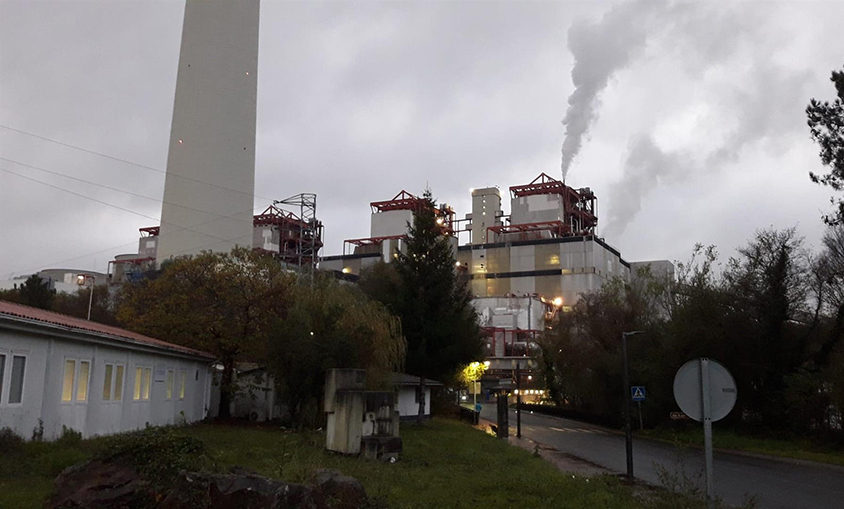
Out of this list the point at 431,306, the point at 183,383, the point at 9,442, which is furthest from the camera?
the point at 431,306

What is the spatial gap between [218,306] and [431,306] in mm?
11719

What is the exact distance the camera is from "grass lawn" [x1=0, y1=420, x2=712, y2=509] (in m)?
11.6

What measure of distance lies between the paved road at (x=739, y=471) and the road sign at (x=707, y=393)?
2.38 meters

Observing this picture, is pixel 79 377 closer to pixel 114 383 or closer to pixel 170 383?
pixel 114 383

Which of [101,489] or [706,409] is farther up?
[706,409]

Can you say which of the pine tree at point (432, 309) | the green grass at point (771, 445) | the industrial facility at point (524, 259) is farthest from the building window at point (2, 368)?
the industrial facility at point (524, 259)

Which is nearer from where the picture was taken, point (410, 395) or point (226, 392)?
point (226, 392)

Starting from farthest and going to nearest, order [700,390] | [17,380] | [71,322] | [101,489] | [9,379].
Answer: [71,322], [17,380], [9,379], [101,489], [700,390]

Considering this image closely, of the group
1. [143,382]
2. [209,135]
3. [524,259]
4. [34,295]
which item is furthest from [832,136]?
[524,259]

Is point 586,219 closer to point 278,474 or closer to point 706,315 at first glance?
point 706,315

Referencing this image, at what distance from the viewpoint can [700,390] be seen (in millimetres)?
8375

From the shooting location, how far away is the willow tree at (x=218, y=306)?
31797 millimetres

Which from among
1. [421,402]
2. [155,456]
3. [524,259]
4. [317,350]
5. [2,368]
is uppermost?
[524,259]

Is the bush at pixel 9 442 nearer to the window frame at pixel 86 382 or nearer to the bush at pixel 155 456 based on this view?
the window frame at pixel 86 382
